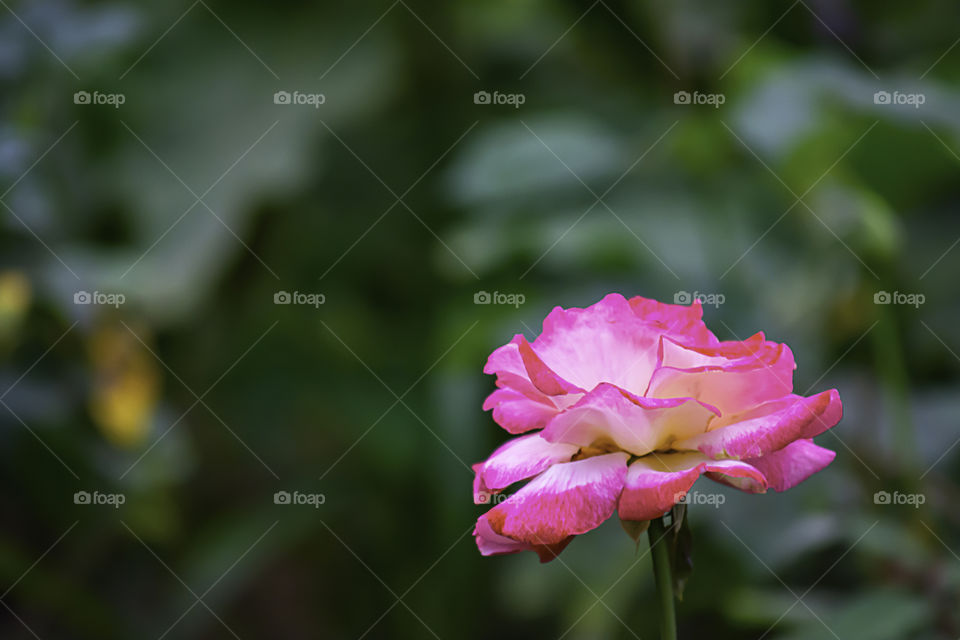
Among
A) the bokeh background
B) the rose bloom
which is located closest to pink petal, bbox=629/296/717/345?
the rose bloom

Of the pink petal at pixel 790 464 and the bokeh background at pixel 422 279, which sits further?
the bokeh background at pixel 422 279

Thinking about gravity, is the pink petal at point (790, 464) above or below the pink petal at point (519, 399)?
below

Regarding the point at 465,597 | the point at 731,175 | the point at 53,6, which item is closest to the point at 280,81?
the point at 53,6

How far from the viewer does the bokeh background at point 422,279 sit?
91 cm

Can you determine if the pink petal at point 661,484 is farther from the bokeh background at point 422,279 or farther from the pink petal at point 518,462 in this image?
the bokeh background at point 422,279

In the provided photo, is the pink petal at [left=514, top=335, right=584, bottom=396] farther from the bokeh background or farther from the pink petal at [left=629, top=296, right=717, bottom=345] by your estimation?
the bokeh background

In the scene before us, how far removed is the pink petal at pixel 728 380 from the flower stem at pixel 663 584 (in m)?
0.05

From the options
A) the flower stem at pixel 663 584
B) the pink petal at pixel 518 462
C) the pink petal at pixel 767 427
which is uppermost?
the pink petal at pixel 767 427

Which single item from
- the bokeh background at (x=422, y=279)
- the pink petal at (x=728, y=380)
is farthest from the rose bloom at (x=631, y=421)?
the bokeh background at (x=422, y=279)

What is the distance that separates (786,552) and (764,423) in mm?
399

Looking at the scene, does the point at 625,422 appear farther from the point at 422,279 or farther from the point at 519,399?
the point at 422,279

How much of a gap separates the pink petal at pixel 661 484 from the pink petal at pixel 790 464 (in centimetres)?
Result: 2

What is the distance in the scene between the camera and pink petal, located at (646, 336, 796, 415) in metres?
0.32

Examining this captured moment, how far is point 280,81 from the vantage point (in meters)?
1.53
